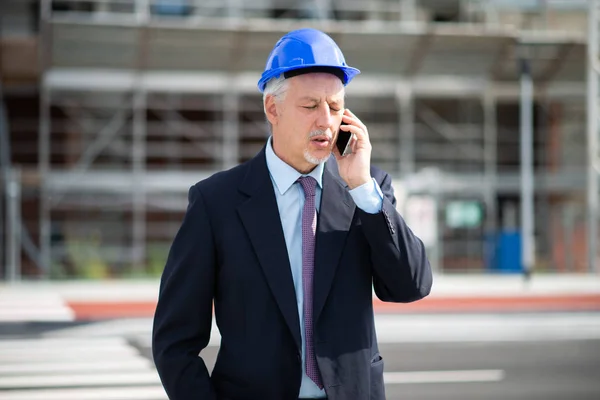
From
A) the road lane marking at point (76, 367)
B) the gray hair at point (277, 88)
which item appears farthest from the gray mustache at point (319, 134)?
the road lane marking at point (76, 367)

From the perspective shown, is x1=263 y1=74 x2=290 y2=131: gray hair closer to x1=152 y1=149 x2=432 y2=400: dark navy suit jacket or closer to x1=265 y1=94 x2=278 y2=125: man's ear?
x1=265 y1=94 x2=278 y2=125: man's ear

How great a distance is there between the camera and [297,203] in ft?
9.58

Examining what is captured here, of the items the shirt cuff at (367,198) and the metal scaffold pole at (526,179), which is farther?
the metal scaffold pole at (526,179)

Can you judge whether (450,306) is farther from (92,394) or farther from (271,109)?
(271,109)

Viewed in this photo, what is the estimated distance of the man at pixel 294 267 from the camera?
9.04 ft

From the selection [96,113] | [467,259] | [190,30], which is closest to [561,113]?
[467,259]

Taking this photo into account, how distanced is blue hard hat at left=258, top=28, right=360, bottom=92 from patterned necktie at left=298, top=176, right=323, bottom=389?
0.34 meters

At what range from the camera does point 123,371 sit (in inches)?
394

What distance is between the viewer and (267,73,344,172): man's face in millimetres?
2793

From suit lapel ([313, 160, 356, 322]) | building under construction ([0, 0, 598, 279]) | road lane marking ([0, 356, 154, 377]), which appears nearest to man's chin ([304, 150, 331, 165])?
suit lapel ([313, 160, 356, 322])

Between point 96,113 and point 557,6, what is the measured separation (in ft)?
37.4

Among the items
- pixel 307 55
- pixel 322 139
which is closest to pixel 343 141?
pixel 322 139

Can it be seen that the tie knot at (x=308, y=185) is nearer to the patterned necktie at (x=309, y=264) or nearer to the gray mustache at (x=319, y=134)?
the patterned necktie at (x=309, y=264)

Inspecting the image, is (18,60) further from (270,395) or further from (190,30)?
(270,395)
